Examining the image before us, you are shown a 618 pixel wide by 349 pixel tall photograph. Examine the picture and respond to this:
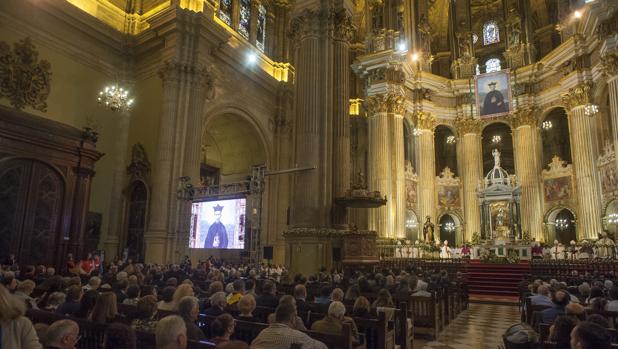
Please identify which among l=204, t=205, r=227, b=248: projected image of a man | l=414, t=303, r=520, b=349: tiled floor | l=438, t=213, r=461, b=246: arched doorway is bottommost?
l=414, t=303, r=520, b=349: tiled floor

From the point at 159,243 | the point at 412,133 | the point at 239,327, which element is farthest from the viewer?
the point at 412,133

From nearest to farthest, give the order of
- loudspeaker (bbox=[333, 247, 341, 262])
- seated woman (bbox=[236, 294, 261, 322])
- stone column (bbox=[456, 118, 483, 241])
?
seated woman (bbox=[236, 294, 261, 322]) → loudspeaker (bbox=[333, 247, 341, 262]) → stone column (bbox=[456, 118, 483, 241])

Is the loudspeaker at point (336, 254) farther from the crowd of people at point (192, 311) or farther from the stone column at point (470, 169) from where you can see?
the stone column at point (470, 169)

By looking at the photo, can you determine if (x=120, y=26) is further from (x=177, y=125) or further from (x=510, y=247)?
(x=510, y=247)

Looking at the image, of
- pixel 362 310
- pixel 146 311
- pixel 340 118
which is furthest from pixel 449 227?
pixel 146 311

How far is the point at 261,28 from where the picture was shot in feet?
79.7

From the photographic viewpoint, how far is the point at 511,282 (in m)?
16.4

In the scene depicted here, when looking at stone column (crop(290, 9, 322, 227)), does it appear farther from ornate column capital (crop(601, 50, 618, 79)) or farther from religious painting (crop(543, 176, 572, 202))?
religious painting (crop(543, 176, 572, 202))

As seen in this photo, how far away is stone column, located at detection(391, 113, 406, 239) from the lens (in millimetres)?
24062

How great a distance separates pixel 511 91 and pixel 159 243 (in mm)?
23292

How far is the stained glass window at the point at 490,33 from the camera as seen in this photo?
3175cm

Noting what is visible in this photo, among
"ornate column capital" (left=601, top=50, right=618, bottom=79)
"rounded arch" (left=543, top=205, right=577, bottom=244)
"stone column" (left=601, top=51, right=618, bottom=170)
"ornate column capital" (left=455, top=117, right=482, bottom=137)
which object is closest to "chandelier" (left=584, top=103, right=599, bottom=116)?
"stone column" (left=601, top=51, right=618, bottom=170)

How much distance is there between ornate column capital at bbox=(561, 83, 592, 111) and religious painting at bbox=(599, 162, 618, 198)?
12.8ft

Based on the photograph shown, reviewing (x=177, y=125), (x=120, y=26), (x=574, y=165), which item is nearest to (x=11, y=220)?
(x=177, y=125)
